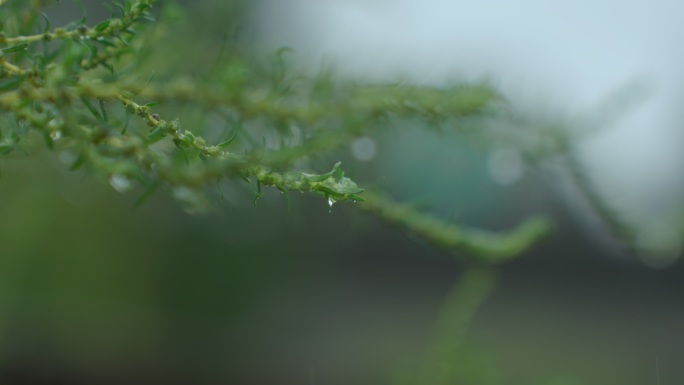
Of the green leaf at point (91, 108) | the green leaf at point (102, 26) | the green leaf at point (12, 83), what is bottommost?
the green leaf at point (12, 83)

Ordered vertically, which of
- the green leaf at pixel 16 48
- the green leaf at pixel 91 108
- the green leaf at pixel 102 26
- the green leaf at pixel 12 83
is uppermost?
A: the green leaf at pixel 102 26

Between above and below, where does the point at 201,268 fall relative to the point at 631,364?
below

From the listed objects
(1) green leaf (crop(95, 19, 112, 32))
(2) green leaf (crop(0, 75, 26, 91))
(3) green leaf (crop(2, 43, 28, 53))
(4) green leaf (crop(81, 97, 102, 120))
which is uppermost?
(1) green leaf (crop(95, 19, 112, 32))

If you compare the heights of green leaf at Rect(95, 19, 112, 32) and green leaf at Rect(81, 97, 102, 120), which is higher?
green leaf at Rect(95, 19, 112, 32)

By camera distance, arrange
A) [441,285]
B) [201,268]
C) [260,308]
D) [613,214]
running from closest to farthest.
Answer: [613,214] → [201,268] → [260,308] → [441,285]

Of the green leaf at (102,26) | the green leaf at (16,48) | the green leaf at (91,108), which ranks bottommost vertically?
the green leaf at (91,108)

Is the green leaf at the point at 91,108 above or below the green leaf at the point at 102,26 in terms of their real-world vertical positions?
below

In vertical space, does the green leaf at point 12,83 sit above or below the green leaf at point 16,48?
below

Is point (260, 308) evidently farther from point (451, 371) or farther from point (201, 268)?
point (451, 371)

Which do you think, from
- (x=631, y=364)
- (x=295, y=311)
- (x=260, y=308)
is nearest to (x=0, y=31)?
(x=260, y=308)
